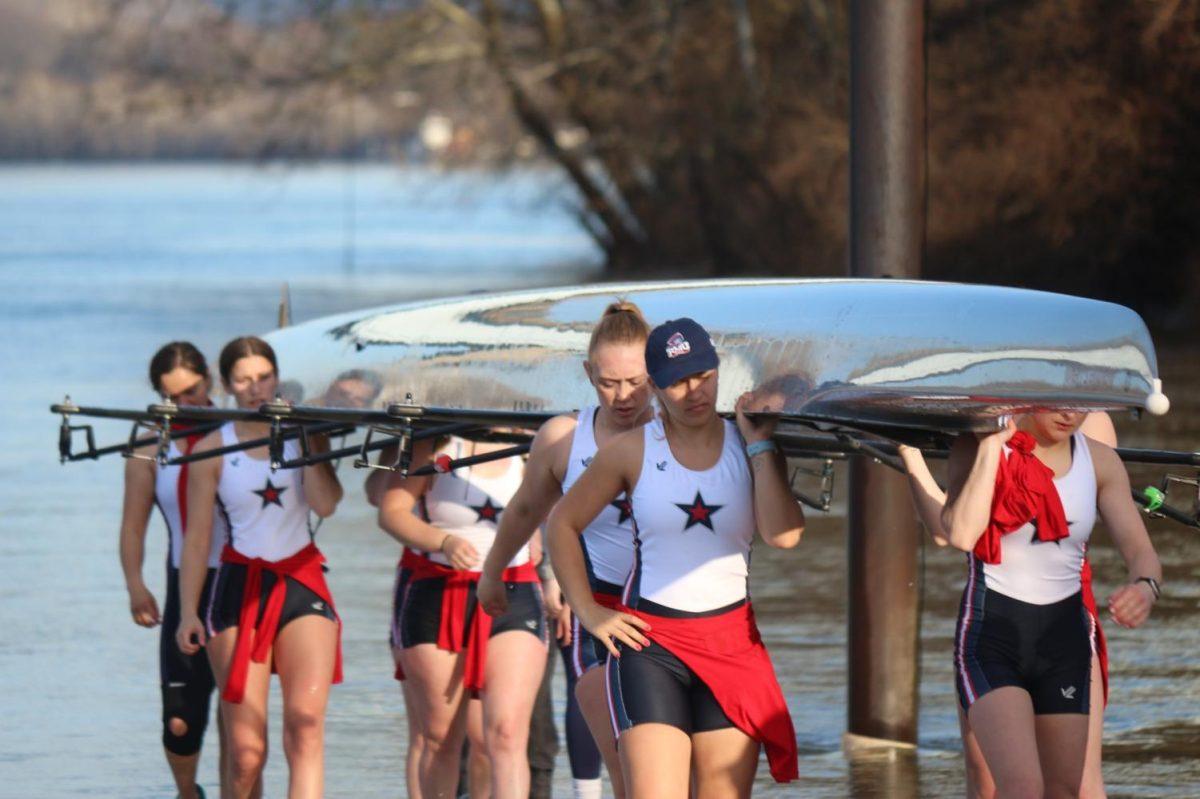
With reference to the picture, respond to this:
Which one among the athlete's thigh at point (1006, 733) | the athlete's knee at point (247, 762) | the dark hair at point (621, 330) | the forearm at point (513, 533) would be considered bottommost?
the athlete's knee at point (247, 762)

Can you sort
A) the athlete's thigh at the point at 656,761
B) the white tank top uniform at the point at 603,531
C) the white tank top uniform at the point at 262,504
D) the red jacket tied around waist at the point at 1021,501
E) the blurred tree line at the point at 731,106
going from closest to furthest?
1. the athlete's thigh at the point at 656,761
2. the red jacket tied around waist at the point at 1021,501
3. the white tank top uniform at the point at 603,531
4. the white tank top uniform at the point at 262,504
5. the blurred tree line at the point at 731,106

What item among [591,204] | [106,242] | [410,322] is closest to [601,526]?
[410,322]

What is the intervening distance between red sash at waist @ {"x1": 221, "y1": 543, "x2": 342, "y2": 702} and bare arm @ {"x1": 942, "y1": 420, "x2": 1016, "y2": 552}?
2460 mm

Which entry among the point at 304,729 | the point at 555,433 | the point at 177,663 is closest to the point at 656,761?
the point at 555,433

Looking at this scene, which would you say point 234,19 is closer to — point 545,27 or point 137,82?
point 137,82

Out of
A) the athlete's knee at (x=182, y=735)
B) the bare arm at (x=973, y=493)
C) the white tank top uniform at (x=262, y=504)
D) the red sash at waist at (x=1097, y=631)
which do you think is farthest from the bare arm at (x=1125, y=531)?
the athlete's knee at (x=182, y=735)

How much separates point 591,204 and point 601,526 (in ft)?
115

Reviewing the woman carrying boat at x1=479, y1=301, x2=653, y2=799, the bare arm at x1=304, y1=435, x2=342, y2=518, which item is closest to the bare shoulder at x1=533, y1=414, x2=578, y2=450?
the woman carrying boat at x1=479, y1=301, x2=653, y2=799

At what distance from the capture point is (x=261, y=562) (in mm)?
7273

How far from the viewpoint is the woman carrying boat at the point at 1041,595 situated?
5.76m

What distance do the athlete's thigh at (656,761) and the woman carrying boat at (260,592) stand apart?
1.80 m

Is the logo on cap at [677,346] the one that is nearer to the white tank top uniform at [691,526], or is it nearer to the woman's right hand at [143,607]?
the white tank top uniform at [691,526]

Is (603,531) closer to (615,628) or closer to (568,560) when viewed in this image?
(568,560)

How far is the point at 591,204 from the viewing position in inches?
1603
